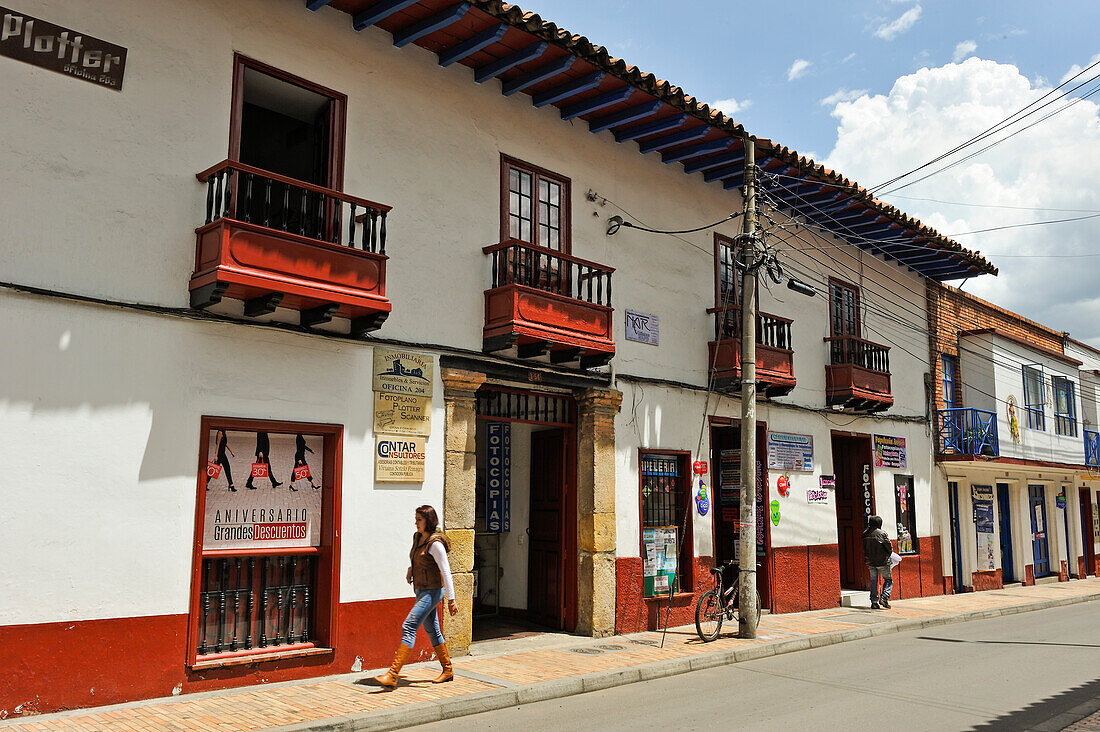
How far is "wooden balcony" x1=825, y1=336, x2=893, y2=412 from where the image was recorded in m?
16.3

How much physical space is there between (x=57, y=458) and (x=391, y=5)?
18.5 ft

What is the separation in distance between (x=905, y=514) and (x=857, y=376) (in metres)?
3.84

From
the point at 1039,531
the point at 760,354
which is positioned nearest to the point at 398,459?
the point at 760,354

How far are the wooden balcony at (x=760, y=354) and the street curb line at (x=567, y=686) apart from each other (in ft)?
12.9

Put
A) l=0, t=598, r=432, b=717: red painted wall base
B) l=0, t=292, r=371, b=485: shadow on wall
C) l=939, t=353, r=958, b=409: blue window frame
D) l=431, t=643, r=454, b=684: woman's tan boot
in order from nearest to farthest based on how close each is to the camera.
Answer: l=0, t=598, r=432, b=717: red painted wall base → l=0, t=292, r=371, b=485: shadow on wall → l=431, t=643, r=454, b=684: woman's tan boot → l=939, t=353, r=958, b=409: blue window frame

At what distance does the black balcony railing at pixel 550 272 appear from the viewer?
35.4 feet

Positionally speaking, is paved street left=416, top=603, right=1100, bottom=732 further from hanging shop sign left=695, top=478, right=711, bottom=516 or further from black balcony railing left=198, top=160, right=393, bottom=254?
black balcony railing left=198, top=160, right=393, bottom=254

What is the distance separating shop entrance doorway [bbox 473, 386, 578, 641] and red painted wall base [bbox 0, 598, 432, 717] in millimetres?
3815

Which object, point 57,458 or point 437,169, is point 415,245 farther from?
point 57,458

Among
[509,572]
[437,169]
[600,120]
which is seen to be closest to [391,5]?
[437,169]

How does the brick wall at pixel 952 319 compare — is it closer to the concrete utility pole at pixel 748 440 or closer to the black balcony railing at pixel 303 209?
the concrete utility pole at pixel 748 440

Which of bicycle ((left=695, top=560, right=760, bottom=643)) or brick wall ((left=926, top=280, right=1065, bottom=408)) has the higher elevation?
brick wall ((left=926, top=280, right=1065, bottom=408))

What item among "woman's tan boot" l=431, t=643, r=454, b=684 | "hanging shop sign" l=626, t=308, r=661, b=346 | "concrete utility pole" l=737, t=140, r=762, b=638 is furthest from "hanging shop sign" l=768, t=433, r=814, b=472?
"woman's tan boot" l=431, t=643, r=454, b=684

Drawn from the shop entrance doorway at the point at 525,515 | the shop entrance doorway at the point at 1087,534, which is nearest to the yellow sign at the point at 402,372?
the shop entrance doorway at the point at 525,515
